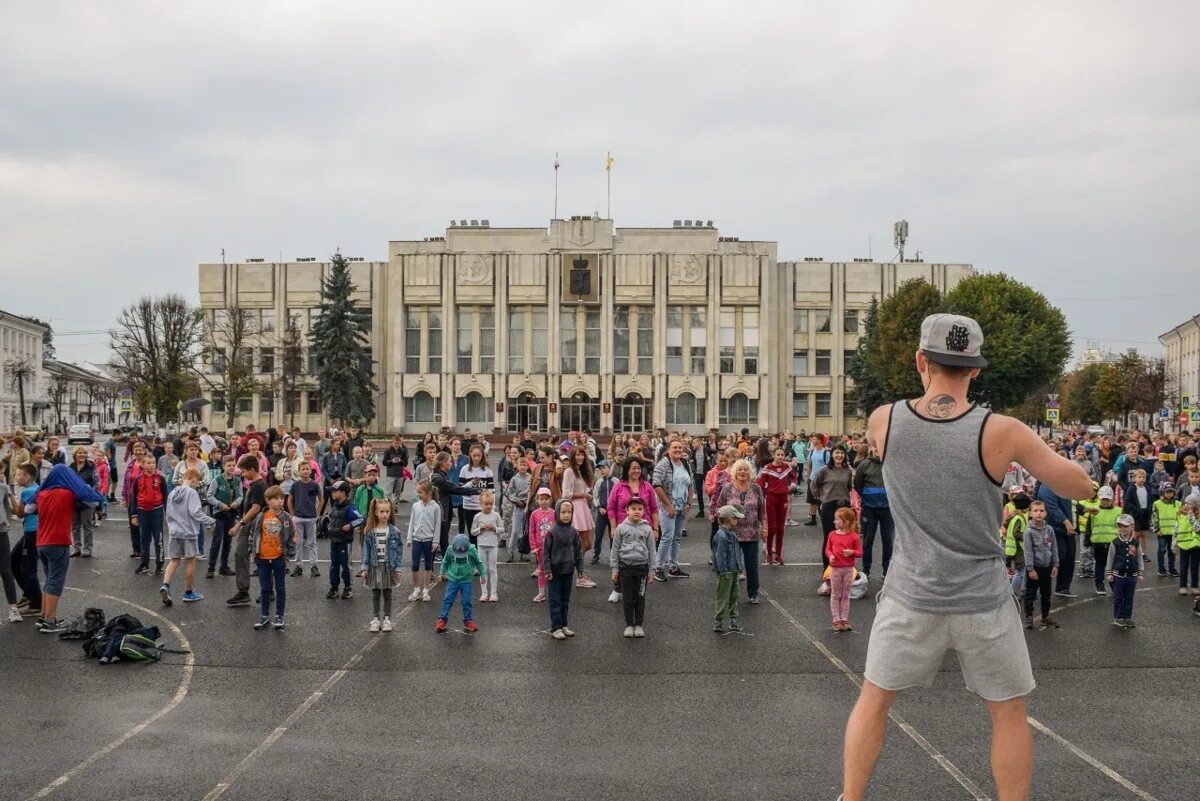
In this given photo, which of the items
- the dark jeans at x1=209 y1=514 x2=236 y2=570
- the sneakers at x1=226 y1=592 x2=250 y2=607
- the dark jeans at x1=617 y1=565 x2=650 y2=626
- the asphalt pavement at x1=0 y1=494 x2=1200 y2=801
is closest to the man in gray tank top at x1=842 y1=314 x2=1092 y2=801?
the asphalt pavement at x1=0 y1=494 x2=1200 y2=801

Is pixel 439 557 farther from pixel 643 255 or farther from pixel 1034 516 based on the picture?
pixel 643 255

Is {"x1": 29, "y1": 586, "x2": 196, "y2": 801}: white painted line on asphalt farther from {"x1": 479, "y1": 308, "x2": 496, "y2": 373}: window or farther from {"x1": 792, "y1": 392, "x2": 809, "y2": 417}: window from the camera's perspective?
{"x1": 792, "y1": 392, "x2": 809, "y2": 417}: window

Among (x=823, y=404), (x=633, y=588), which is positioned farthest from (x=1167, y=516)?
(x=823, y=404)

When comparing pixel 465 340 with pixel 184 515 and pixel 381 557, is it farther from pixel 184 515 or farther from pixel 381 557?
pixel 381 557

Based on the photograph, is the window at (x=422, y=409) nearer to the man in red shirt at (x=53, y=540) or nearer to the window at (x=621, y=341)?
the window at (x=621, y=341)

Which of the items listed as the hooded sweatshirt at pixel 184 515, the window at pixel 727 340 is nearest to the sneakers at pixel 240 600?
the hooded sweatshirt at pixel 184 515

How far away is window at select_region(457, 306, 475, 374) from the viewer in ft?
246

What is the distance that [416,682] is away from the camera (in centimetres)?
916

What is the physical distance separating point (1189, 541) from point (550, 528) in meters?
8.21

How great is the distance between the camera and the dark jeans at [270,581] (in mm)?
11594

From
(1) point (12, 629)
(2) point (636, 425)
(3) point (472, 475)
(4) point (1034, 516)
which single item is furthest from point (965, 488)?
(2) point (636, 425)

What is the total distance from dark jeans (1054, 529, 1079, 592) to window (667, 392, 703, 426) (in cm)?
6061

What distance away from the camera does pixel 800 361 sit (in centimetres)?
7831

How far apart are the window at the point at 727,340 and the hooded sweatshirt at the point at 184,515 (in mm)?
63237
